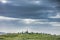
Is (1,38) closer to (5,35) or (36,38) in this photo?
(5,35)

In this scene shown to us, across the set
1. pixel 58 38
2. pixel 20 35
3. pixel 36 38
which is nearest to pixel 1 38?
pixel 20 35

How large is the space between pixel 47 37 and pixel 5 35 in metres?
12.6

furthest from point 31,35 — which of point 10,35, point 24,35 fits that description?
point 10,35

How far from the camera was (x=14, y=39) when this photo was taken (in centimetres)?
6938

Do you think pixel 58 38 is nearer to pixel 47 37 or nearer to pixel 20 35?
pixel 47 37

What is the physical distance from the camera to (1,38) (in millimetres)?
70000

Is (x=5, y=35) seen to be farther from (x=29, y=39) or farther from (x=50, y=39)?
(x=50, y=39)

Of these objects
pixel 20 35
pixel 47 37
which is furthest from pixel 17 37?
pixel 47 37

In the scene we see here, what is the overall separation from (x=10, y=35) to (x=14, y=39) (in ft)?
8.69

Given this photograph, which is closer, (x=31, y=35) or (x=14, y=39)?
(x=14, y=39)

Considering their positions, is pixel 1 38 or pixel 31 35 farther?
pixel 31 35

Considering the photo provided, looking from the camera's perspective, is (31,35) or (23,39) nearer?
(23,39)

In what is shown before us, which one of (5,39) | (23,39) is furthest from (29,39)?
(5,39)

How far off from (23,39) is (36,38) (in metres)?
4.63
